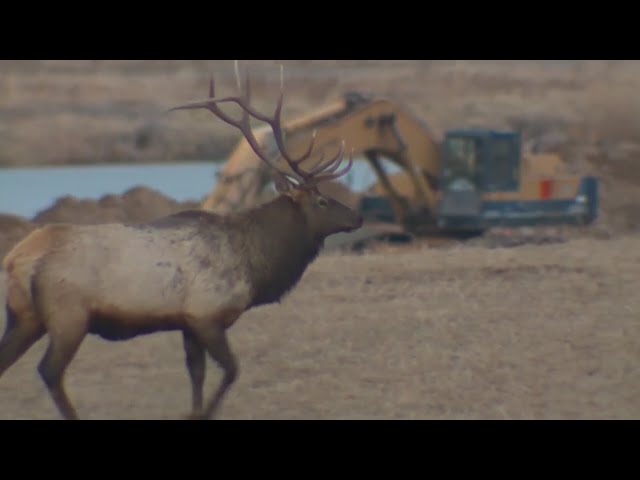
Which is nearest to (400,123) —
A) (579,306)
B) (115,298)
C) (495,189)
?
(495,189)

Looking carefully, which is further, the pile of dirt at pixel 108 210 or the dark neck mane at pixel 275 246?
the pile of dirt at pixel 108 210

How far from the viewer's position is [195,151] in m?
27.0

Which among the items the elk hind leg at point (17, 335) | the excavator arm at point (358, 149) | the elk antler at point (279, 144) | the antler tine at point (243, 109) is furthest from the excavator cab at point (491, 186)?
the elk hind leg at point (17, 335)

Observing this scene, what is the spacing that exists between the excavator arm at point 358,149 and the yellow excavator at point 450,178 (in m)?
0.01

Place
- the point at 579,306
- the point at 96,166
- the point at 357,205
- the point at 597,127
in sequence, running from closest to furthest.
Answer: the point at 579,306 → the point at 357,205 → the point at 96,166 → the point at 597,127

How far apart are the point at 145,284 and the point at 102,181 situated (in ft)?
50.4

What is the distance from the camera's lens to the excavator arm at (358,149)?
1697cm

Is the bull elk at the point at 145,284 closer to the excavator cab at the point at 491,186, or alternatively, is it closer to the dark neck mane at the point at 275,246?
the dark neck mane at the point at 275,246

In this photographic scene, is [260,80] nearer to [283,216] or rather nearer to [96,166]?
[96,166]

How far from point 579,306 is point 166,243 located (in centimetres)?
507

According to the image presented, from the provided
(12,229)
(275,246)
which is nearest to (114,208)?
(12,229)

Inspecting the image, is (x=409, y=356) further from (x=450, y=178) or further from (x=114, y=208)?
(x=114, y=208)

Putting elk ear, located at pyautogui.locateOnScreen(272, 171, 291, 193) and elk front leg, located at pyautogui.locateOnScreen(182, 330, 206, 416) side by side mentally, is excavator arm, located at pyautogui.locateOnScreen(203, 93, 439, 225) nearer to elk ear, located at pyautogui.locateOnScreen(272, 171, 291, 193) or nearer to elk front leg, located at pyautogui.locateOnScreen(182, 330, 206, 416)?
elk ear, located at pyautogui.locateOnScreen(272, 171, 291, 193)

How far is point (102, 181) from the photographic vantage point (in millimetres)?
23969
